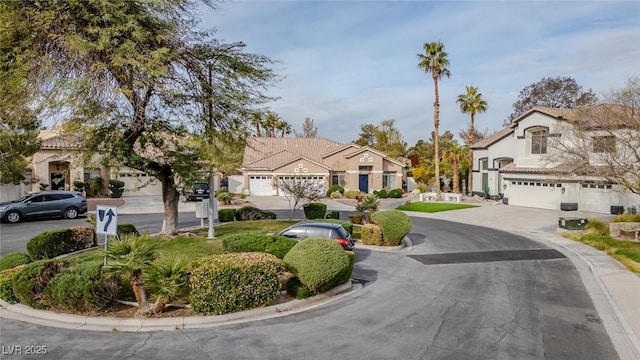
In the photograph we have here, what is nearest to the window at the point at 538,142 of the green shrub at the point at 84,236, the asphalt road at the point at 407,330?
the asphalt road at the point at 407,330

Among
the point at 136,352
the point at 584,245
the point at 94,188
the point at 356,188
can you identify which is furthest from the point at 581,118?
the point at 94,188

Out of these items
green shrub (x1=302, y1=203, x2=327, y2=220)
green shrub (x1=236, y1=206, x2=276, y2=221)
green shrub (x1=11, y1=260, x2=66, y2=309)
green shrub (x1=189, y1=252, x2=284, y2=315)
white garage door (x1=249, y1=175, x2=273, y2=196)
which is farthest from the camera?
white garage door (x1=249, y1=175, x2=273, y2=196)

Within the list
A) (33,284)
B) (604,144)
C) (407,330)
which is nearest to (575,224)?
(604,144)

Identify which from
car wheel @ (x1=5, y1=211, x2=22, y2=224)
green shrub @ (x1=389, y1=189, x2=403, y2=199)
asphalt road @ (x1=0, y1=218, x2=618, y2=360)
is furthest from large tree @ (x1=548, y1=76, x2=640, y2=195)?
car wheel @ (x1=5, y1=211, x2=22, y2=224)

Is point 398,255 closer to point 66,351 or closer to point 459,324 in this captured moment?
point 459,324

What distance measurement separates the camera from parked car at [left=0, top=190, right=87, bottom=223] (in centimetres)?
2469

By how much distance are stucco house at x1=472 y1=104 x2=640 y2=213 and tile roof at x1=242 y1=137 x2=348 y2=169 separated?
16732 millimetres

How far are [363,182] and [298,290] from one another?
37.5 meters

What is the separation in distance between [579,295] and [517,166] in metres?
25.3

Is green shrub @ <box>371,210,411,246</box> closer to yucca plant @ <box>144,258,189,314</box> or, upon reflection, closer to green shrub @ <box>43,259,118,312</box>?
yucca plant @ <box>144,258,189,314</box>

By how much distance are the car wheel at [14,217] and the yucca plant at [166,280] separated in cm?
1978

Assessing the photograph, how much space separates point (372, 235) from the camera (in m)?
19.2

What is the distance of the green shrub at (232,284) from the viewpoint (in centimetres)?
962

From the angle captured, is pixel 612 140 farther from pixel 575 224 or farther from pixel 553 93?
pixel 553 93
